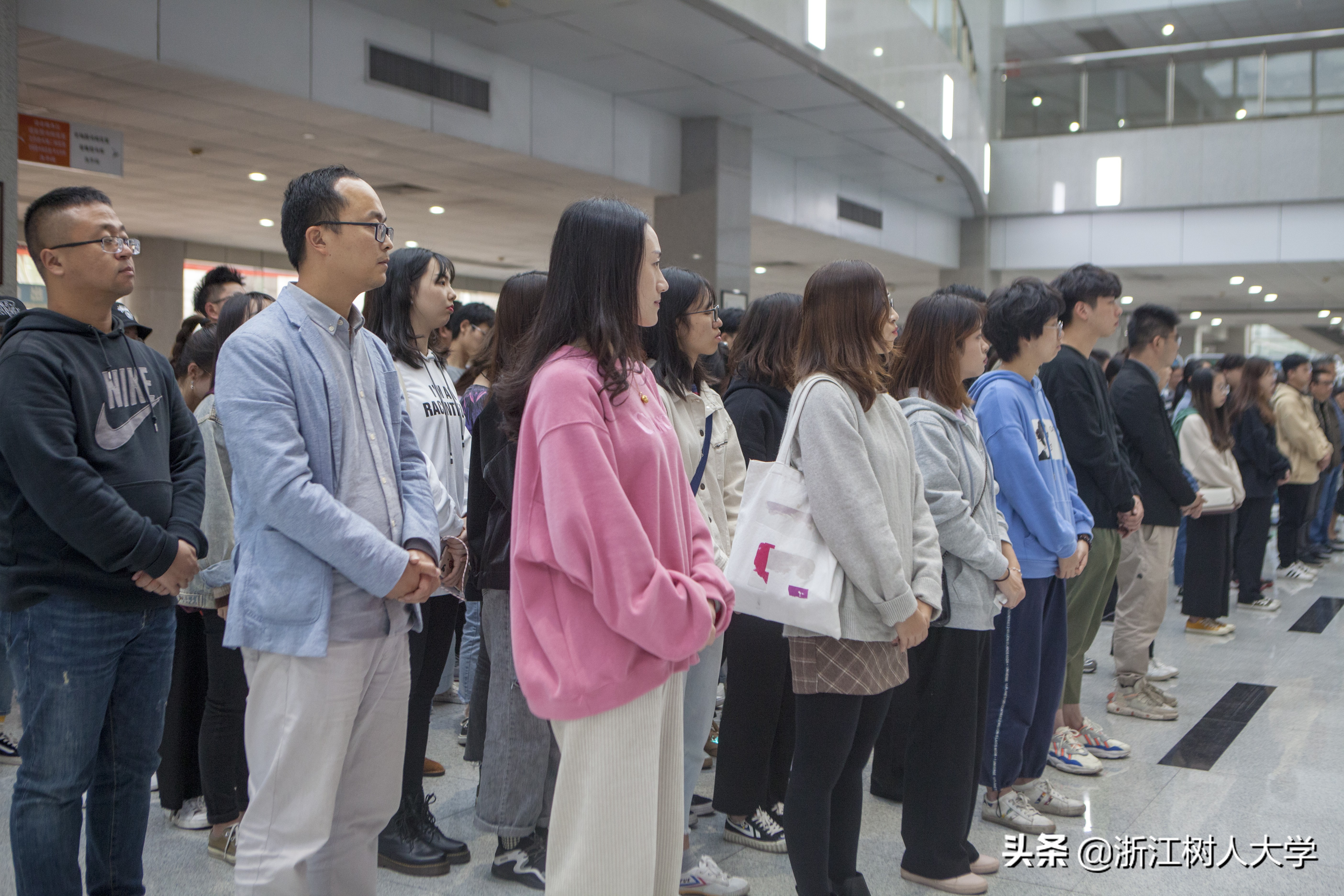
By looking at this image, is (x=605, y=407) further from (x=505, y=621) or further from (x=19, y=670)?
(x=19, y=670)

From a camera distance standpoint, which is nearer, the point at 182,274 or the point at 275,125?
the point at 275,125

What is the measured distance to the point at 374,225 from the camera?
2.28 metres

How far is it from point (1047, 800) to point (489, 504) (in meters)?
Answer: 2.27

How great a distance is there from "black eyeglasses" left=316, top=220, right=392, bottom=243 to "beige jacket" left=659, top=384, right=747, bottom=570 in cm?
92

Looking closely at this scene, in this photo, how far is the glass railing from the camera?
1505 centimetres

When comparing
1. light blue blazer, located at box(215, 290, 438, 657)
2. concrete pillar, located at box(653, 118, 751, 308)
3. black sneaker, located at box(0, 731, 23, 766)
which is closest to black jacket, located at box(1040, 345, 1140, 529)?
light blue blazer, located at box(215, 290, 438, 657)

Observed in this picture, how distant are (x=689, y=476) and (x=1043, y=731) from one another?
1645mm

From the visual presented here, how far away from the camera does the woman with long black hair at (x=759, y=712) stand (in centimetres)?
337

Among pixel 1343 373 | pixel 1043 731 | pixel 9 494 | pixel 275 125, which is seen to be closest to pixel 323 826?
pixel 9 494

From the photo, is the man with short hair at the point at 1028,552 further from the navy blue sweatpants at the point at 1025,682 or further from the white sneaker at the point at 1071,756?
the white sneaker at the point at 1071,756

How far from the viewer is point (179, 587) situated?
2508mm

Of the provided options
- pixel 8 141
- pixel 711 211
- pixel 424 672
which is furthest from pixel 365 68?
pixel 424 672

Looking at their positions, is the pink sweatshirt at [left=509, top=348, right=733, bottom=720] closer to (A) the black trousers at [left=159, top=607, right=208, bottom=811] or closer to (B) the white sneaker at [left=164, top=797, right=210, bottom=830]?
(A) the black trousers at [left=159, top=607, right=208, bottom=811]

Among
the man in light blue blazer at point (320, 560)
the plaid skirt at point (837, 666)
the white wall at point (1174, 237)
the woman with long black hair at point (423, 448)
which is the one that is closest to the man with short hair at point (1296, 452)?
the white wall at point (1174, 237)
